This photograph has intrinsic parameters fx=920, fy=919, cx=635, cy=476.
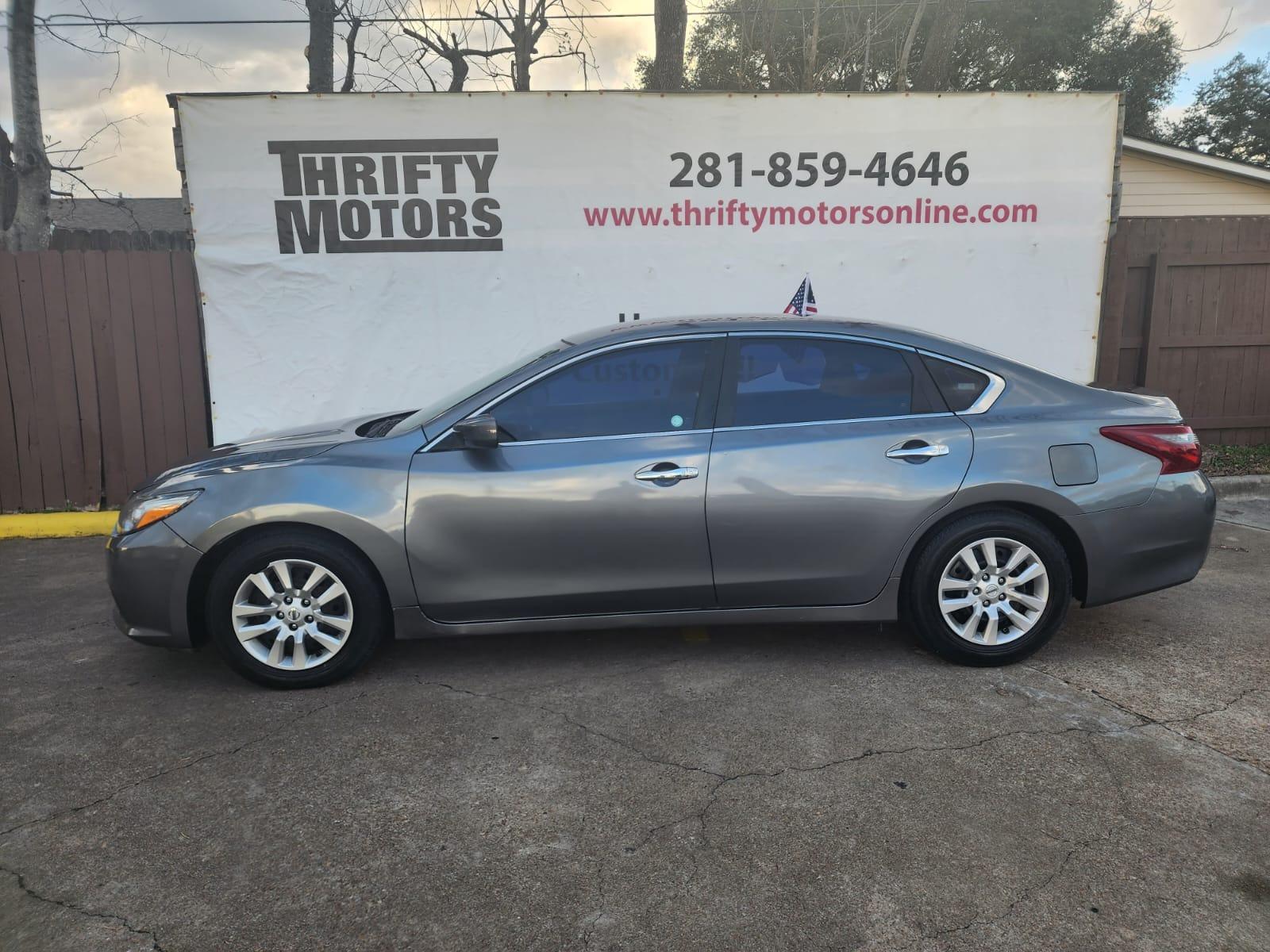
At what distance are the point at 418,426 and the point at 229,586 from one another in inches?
41.2

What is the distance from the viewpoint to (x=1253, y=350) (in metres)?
8.51

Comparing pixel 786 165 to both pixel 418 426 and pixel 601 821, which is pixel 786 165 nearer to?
pixel 418 426

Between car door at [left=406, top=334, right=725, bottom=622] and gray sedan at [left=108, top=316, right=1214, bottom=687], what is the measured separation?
0.03 ft

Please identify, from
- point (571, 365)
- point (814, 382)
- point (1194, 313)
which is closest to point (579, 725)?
point (571, 365)

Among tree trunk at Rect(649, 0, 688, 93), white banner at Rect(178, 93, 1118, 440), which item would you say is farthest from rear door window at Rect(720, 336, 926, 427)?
tree trunk at Rect(649, 0, 688, 93)

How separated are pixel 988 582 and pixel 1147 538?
29.7 inches

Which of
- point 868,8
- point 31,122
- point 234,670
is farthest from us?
point 868,8

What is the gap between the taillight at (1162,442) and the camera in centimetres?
416

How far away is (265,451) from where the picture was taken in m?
4.21

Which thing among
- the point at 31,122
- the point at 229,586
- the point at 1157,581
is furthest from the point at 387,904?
the point at 31,122

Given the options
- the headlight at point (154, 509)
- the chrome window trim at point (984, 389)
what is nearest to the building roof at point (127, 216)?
the headlight at point (154, 509)

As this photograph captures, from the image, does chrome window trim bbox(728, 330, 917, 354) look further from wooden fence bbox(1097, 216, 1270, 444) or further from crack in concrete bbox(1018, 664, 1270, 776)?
wooden fence bbox(1097, 216, 1270, 444)

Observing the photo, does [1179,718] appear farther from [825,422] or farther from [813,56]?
[813,56]

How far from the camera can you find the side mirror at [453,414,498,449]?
3.90 meters
